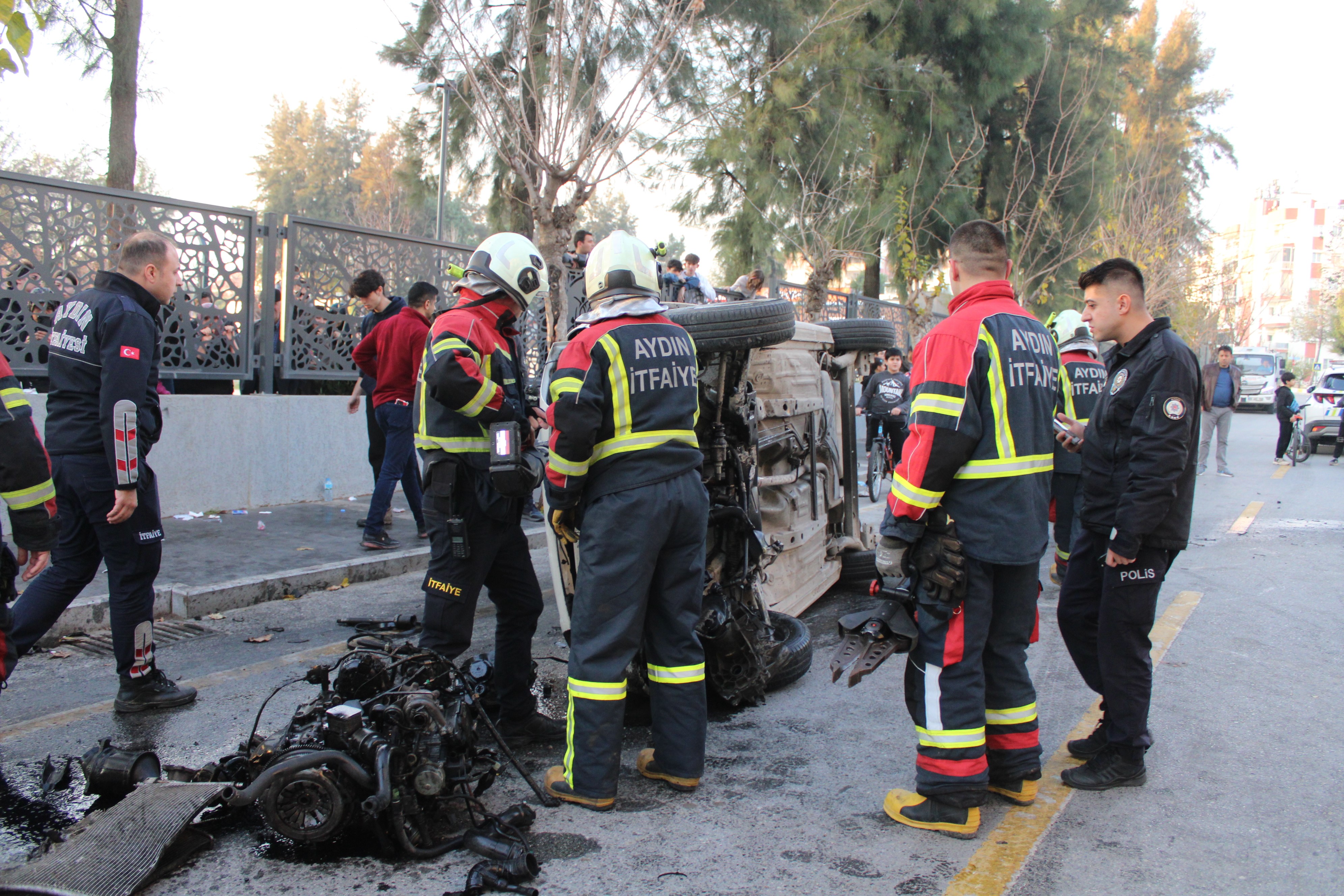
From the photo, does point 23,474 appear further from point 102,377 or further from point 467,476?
point 467,476

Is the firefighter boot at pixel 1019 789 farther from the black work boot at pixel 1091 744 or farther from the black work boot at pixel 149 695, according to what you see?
the black work boot at pixel 149 695

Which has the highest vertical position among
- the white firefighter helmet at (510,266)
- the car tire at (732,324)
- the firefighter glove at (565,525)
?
the white firefighter helmet at (510,266)

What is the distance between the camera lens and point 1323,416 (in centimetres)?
1798

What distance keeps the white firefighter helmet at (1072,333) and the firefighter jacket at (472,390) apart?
13.4ft

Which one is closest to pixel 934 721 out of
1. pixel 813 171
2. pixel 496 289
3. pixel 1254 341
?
pixel 496 289

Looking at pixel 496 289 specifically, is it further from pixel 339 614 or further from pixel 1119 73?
pixel 1119 73

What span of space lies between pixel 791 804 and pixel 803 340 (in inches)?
119

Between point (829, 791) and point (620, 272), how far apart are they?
6.89 feet

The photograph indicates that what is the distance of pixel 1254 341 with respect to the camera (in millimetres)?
94188

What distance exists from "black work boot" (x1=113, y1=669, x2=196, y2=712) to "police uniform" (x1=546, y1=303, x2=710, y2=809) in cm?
196

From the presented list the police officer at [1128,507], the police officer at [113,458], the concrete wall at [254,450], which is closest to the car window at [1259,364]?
the concrete wall at [254,450]

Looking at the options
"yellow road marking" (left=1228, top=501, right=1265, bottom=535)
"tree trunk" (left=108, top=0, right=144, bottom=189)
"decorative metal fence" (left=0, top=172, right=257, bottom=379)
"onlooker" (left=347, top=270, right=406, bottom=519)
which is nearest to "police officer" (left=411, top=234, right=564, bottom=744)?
"onlooker" (left=347, top=270, right=406, bottom=519)

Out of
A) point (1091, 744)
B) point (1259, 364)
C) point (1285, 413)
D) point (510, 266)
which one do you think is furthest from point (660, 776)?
point (1259, 364)

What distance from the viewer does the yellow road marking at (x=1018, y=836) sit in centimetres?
278
